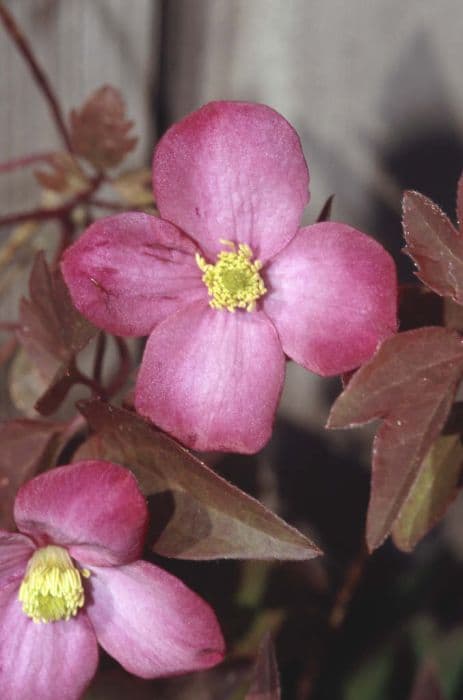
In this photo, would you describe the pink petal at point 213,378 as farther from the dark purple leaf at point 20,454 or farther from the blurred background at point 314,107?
the blurred background at point 314,107

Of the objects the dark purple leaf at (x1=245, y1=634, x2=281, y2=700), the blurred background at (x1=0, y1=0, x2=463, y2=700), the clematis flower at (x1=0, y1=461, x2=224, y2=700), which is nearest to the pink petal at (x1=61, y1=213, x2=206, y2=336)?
the clematis flower at (x1=0, y1=461, x2=224, y2=700)

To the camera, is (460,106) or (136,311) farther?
(460,106)

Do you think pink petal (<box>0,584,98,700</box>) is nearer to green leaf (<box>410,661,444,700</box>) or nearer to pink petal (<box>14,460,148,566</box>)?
pink petal (<box>14,460,148,566</box>)

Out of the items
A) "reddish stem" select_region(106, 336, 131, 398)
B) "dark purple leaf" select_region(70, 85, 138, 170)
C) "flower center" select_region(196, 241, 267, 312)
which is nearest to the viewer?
"flower center" select_region(196, 241, 267, 312)

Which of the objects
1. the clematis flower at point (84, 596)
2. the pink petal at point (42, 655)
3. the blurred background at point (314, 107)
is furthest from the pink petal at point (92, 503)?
the blurred background at point (314, 107)

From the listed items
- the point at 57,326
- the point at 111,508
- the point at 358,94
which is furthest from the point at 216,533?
the point at 358,94

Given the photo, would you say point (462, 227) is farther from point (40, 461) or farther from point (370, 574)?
point (370, 574)
